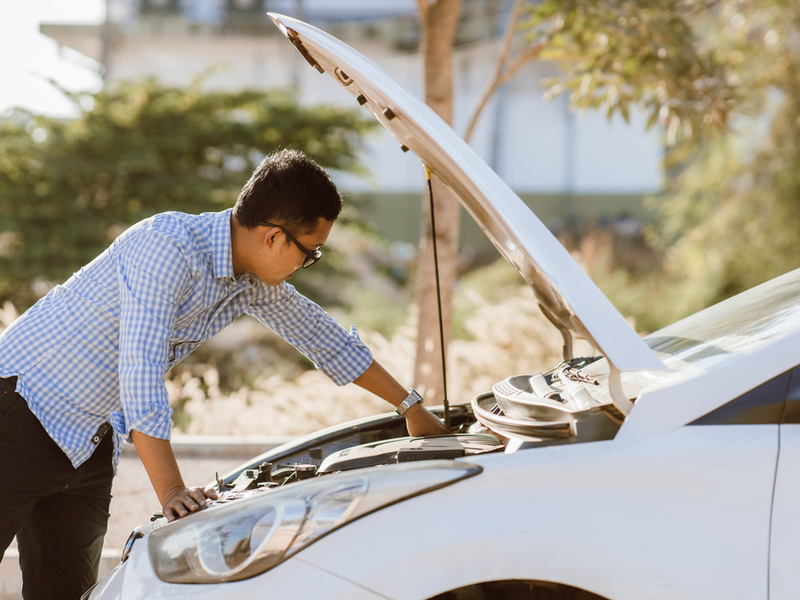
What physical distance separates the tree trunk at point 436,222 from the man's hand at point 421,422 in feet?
7.05

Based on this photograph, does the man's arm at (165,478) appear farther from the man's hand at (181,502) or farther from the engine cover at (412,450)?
the engine cover at (412,450)

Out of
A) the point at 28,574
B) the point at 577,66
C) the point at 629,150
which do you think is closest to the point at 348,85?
the point at 28,574

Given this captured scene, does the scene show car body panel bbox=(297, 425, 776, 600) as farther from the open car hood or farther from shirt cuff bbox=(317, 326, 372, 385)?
shirt cuff bbox=(317, 326, 372, 385)

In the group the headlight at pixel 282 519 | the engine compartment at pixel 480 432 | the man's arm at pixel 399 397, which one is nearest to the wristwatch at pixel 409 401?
the man's arm at pixel 399 397

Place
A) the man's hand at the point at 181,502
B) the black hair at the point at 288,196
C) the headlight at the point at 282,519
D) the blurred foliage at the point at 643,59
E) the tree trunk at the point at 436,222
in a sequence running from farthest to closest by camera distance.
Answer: the tree trunk at the point at 436,222 < the blurred foliage at the point at 643,59 < the black hair at the point at 288,196 < the man's hand at the point at 181,502 < the headlight at the point at 282,519

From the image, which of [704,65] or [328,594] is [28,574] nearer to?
[328,594]

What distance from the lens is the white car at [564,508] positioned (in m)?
1.34

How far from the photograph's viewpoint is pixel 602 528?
135 centimetres

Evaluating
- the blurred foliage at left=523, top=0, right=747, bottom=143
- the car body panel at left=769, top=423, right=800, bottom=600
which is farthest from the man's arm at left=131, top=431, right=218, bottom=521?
the blurred foliage at left=523, top=0, right=747, bottom=143

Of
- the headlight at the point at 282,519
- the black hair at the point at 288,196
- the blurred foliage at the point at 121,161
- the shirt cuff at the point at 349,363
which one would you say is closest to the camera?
the headlight at the point at 282,519

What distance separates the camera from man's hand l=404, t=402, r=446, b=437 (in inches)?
91.7

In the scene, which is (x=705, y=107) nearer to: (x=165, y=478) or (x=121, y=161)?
(x=165, y=478)

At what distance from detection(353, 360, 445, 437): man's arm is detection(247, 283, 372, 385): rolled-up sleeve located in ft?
0.14

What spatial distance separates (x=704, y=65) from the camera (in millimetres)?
4387
